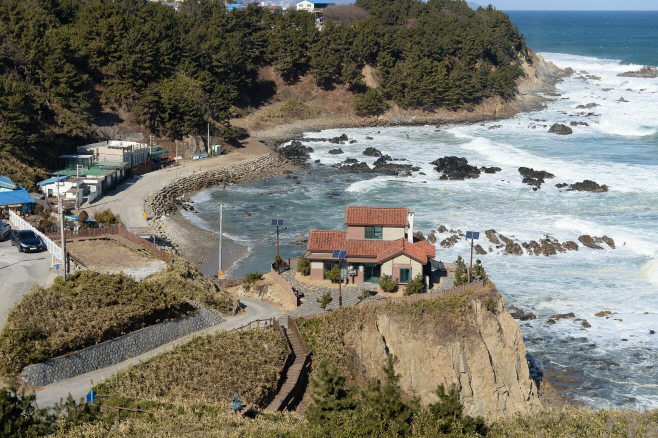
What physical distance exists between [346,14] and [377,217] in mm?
112390

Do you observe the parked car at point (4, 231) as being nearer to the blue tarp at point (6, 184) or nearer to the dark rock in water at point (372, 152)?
the blue tarp at point (6, 184)

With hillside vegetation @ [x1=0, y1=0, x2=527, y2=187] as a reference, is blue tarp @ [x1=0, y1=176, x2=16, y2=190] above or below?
below

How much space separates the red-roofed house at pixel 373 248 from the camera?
33375 mm

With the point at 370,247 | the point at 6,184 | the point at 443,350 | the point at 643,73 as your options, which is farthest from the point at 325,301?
the point at 643,73

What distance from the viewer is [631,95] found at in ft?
421

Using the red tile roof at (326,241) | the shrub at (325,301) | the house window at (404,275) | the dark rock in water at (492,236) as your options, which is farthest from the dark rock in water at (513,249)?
the shrub at (325,301)

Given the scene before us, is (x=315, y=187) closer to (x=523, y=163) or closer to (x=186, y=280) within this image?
(x=523, y=163)

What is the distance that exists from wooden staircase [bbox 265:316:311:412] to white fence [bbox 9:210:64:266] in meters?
12.6

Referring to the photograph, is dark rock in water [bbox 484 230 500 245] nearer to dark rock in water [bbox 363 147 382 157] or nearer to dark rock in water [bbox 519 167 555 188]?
dark rock in water [bbox 519 167 555 188]

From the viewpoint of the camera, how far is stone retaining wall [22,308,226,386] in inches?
903

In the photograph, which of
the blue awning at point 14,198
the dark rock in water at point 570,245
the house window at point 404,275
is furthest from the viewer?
the dark rock in water at point 570,245

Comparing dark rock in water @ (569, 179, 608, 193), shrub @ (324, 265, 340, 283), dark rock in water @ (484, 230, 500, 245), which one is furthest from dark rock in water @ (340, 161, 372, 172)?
shrub @ (324, 265, 340, 283)

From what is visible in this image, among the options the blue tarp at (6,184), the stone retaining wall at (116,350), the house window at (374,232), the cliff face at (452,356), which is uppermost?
the blue tarp at (6,184)

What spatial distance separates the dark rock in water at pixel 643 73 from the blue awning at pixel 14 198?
142053 millimetres
